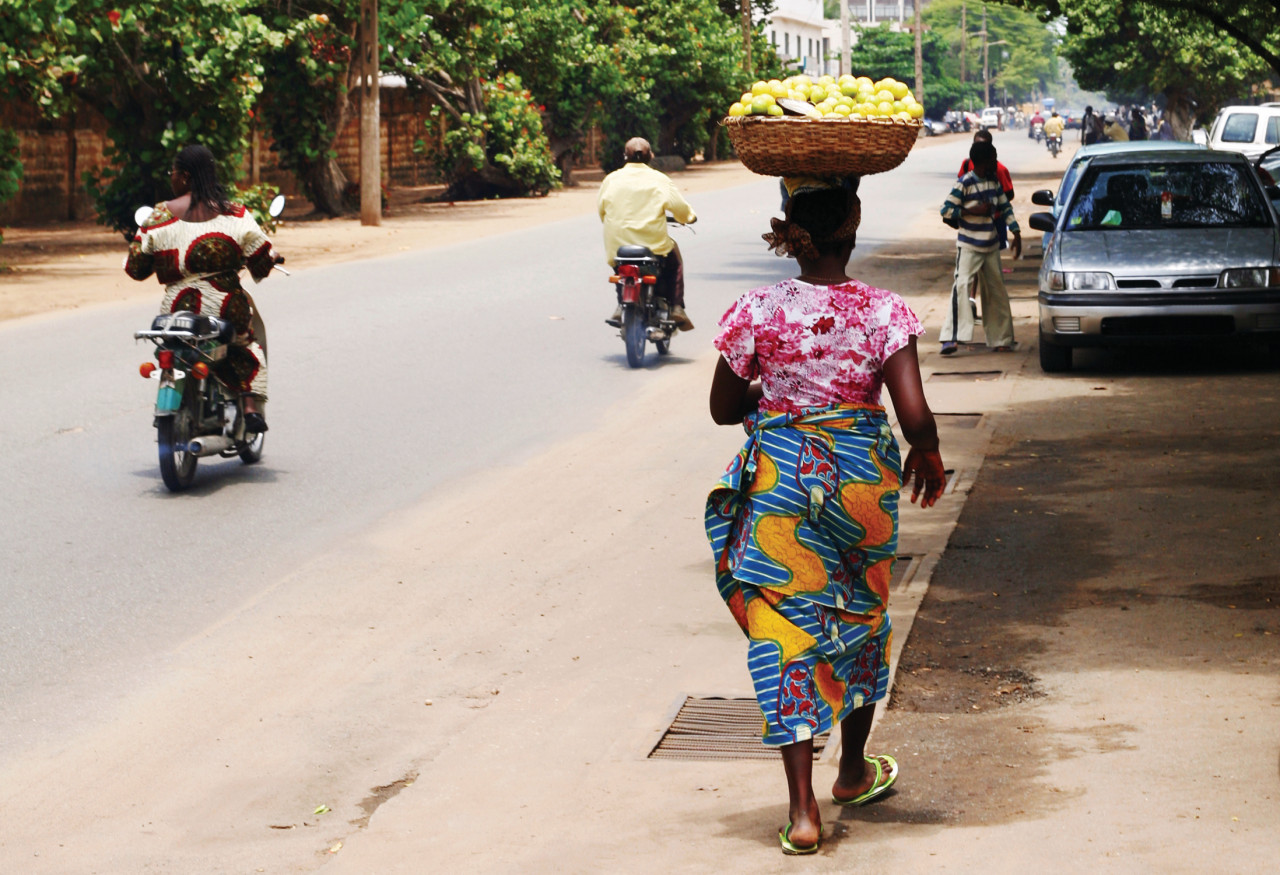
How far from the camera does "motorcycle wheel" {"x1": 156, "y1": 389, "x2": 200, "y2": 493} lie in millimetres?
8617

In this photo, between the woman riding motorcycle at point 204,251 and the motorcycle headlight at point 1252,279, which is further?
the motorcycle headlight at point 1252,279

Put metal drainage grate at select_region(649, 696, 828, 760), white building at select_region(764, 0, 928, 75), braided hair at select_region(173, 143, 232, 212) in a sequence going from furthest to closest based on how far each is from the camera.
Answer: white building at select_region(764, 0, 928, 75) < braided hair at select_region(173, 143, 232, 212) < metal drainage grate at select_region(649, 696, 828, 760)

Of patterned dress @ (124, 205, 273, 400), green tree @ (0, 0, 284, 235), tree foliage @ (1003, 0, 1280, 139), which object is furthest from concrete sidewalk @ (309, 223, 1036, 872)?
tree foliage @ (1003, 0, 1280, 139)

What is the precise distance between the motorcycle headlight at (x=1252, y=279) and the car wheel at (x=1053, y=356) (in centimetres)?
121

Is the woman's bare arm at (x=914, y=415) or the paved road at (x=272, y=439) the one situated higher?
the woman's bare arm at (x=914, y=415)

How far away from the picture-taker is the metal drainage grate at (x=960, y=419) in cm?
1035

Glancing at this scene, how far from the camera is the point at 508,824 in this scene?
4348 mm

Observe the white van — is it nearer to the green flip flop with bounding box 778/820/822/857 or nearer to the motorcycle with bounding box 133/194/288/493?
the motorcycle with bounding box 133/194/288/493

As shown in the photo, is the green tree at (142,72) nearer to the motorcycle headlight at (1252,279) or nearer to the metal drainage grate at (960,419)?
the metal drainage grate at (960,419)

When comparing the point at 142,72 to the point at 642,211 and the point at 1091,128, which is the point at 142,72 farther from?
the point at 1091,128

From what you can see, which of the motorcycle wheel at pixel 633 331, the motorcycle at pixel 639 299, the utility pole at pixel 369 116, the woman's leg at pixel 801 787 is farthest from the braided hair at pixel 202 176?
the utility pole at pixel 369 116

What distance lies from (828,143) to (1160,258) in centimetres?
851

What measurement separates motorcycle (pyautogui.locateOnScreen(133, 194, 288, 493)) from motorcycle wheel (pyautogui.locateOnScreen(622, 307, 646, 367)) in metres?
4.40

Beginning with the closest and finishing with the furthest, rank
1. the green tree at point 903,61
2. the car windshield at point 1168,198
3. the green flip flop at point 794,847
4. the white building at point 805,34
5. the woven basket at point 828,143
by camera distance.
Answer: the green flip flop at point 794,847 → the woven basket at point 828,143 → the car windshield at point 1168,198 → the white building at point 805,34 → the green tree at point 903,61
